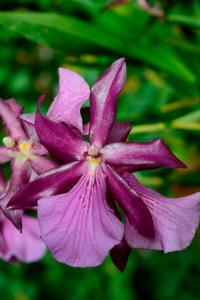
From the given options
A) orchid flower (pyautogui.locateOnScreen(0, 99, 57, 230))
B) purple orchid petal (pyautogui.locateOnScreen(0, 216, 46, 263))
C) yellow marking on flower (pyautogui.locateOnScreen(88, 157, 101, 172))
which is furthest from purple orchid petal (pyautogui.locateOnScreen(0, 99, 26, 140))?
purple orchid petal (pyautogui.locateOnScreen(0, 216, 46, 263))

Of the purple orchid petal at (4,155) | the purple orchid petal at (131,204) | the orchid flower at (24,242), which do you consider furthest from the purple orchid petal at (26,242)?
the purple orchid petal at (131,204)

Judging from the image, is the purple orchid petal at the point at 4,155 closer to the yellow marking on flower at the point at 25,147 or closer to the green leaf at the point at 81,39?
the yellow marking on flower at the point at 25,147

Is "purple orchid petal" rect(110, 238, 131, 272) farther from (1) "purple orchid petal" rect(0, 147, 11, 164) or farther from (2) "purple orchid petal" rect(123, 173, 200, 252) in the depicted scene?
(1) "purple orchid petal" rect(0, 147, 11, 164)

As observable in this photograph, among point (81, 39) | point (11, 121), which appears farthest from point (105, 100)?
point (81, 39)

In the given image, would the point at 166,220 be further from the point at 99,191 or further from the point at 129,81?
the point at 129,81

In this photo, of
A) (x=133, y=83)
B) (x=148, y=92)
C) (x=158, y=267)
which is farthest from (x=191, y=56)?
(x=158, y=267)

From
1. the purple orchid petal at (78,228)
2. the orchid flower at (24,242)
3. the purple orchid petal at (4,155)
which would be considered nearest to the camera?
the purple orchid petal at (78,228)
